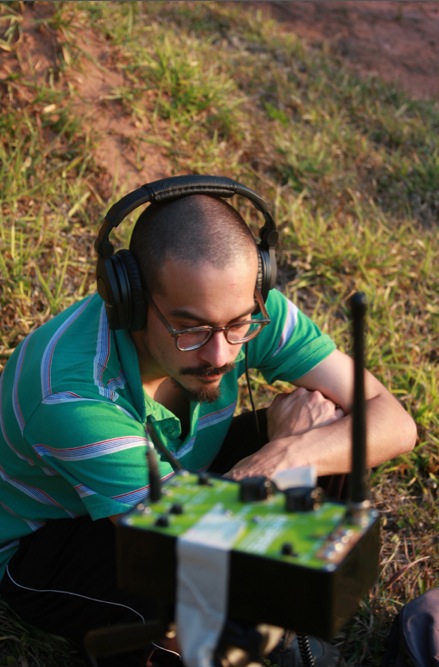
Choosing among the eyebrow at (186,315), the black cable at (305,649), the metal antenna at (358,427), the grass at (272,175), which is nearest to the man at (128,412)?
the eyebrow at (186,315)

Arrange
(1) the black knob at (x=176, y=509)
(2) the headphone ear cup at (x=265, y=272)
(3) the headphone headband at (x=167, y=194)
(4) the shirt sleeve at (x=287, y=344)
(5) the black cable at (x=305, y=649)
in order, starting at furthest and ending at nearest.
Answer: (4) the shirt sleeve at (x=287, y=344), (2) the headphone ear cup at (x=265, y=272), (3) the headphone headband at (x=167, y=194), (5) the black cable at (x=305, y=649), (1) the black knob at (x=176, y=509)

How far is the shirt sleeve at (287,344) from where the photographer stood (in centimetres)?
281

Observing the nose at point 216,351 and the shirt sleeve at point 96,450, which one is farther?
the nose at point 216,351

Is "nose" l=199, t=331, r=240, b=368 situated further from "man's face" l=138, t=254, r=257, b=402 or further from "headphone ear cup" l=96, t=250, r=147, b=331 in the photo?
"headphone ear cup" l=96, t=250, r=147, b=331

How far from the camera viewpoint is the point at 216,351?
2.31m

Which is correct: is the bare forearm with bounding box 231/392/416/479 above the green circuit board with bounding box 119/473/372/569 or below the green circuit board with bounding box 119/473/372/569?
below

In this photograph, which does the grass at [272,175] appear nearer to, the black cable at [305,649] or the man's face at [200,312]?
the black cable at [305,649]

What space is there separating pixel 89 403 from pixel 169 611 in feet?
3.27

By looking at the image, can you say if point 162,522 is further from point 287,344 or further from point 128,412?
point 287,344

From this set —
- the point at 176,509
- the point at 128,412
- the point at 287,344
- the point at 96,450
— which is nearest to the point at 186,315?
the point at 128,412

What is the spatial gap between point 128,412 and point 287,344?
0.68 meters

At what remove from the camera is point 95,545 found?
8.09 feet

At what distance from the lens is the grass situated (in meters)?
3.67

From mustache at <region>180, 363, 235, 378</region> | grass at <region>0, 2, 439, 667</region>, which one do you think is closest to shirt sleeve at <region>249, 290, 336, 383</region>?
mustache at <region>180, 363, 235, 378</region>
